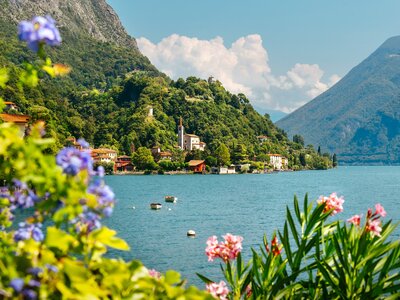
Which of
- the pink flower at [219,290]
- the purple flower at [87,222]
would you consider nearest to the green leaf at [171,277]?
the purple flower at [87,222]

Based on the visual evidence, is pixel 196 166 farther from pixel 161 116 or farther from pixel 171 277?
pixel 171 277

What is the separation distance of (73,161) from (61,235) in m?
0.31

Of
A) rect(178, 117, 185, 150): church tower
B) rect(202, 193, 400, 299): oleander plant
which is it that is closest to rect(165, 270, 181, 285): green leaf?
rect(202, 193, 400, 299): oleander plant

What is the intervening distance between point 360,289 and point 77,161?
3517 mm

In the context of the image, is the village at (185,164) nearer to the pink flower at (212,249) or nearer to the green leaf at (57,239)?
the pink flower at (212,249)

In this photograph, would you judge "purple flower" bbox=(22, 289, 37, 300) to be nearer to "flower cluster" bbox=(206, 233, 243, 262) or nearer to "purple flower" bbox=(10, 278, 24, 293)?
"purple flower" bbox=(10, 278, 24, 293)

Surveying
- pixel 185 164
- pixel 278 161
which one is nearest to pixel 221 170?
pixel 185 164

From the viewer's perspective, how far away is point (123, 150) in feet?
461

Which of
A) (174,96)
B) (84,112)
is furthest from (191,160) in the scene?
(84,112)

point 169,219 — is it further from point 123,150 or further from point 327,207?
point 123,150

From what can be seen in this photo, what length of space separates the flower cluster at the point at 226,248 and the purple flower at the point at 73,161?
116 inches

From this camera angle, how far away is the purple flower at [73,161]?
197cm

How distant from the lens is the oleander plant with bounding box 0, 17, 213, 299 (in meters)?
1.94

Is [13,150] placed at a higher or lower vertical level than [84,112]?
lower
